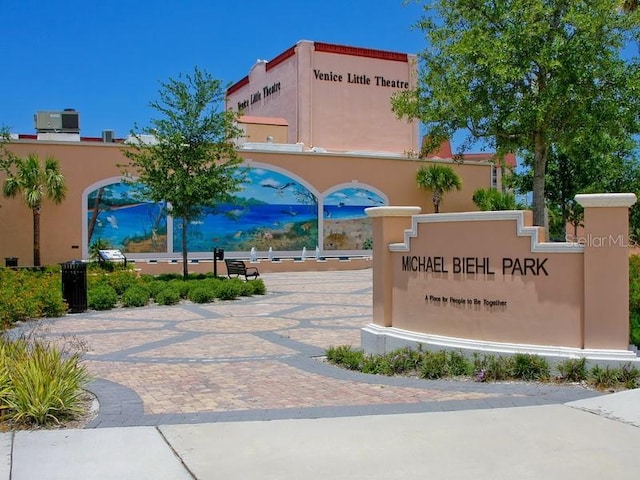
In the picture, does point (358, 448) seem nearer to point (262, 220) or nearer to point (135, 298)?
point (135, 298)

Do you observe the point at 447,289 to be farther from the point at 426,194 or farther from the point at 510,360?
the point at 426,194

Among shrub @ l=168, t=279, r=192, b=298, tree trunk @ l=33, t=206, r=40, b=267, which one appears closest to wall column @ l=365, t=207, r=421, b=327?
shrub @ l=168, t=279, r=192, b=298

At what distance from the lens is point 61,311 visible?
16.6 meters

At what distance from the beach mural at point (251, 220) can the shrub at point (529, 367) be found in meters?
22.4

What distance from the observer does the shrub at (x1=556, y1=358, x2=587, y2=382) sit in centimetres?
823

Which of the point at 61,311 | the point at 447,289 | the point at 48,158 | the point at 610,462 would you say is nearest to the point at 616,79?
the point at 447,289

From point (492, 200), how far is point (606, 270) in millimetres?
30758

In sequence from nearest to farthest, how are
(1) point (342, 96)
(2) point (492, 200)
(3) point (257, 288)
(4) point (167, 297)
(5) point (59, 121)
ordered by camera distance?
(4) point (167, 297) → (3) point (257, 288) → (5) point (59, 121) → (2) point (492, 200) → (1) point (342, 96)

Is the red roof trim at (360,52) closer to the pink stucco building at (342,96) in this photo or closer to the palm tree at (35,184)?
the pink stucco building at (342,96)

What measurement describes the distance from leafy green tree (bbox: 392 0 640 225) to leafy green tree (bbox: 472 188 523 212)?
73.2 ft

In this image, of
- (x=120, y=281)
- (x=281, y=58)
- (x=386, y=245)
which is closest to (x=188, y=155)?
(x=120, y=281)

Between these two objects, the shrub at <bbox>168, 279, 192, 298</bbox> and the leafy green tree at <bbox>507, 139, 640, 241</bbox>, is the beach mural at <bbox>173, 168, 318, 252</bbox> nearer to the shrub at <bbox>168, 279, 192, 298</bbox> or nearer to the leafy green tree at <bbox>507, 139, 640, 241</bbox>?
the leafy green tree at <bbox>507, 139, 640, 241</bbox>

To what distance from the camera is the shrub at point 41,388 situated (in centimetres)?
673

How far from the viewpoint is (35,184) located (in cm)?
2978
